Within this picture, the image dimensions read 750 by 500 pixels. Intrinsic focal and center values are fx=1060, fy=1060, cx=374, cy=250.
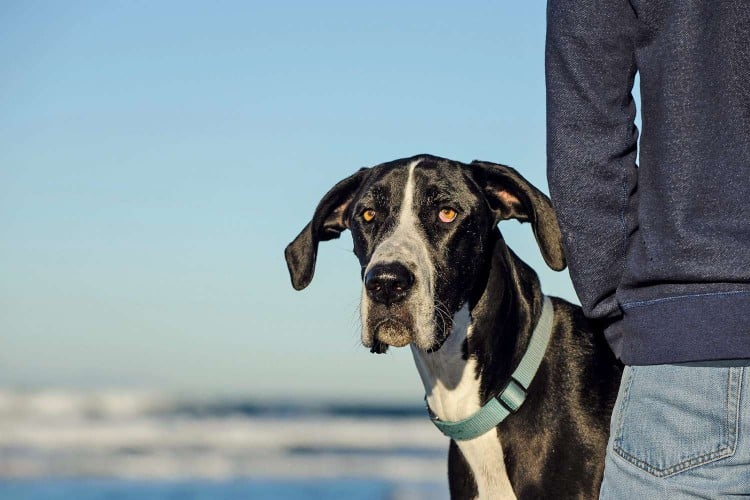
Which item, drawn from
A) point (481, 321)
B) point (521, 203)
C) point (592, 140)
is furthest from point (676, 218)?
point (521, 203)

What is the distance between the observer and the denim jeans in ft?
7.66

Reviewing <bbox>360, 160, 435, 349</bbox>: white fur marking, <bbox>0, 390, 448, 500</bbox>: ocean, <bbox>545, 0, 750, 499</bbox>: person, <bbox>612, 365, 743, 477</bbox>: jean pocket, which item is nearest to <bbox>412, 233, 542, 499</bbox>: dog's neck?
<bbox>360, 160, 435, 349</bbox>: white fur marking

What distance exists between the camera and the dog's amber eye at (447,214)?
177 inches

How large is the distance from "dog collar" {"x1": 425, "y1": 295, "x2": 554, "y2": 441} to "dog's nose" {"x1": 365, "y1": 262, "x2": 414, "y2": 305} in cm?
54

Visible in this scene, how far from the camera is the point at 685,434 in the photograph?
7.84ft

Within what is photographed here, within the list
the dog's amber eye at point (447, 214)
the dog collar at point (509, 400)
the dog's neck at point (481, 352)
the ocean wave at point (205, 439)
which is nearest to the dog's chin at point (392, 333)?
the dog's neck at point (481, 352)

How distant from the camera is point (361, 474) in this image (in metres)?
18.4

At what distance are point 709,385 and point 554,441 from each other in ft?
5.53

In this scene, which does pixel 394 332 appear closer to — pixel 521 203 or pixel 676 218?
pixel 521 203

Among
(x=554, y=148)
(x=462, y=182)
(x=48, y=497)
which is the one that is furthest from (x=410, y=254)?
(x=48, y=497)

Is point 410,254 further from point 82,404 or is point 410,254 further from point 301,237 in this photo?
point 82,404

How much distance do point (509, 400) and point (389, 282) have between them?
0.65 metres

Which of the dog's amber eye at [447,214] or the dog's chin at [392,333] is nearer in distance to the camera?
the dog's chin at [392,333]

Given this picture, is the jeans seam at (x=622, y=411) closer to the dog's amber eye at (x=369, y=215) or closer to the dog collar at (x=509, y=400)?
the dog collar at (x=509, y=400)
